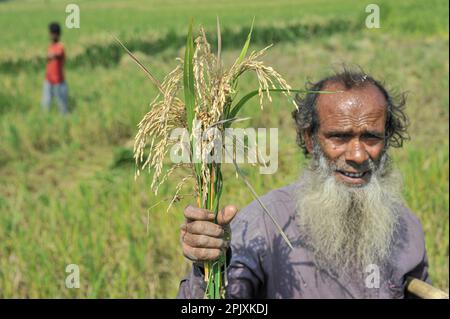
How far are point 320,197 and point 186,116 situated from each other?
1.05 m

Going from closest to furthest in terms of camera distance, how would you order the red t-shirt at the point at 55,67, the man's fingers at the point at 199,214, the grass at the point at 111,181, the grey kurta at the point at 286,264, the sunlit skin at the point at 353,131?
the man's fingers at the point at 199,214
the grey kurta at the point at 286,264
the sunlit skin at the point at 353,131
the grass at the point at 111,181
the red t-shirt at the point at 55,67

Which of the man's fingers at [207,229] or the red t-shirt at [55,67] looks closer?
the man's fingers at [207,229]

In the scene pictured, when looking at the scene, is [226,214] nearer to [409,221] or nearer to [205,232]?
[205,232]

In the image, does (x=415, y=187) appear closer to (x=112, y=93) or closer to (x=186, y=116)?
(x=186, y=116)

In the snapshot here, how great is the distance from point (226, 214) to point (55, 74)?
8.32 m

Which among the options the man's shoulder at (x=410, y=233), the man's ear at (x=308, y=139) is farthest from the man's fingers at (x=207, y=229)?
the man's shoulder at (x=410, y=233)

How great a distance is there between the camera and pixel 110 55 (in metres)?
17.2

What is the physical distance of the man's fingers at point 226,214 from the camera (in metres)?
1.59

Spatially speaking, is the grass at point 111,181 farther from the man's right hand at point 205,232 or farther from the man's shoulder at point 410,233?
the man's shoulder at point 410,233

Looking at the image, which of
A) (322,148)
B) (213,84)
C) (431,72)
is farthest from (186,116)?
(431,72)

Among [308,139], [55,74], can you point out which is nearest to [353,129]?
[308,139]

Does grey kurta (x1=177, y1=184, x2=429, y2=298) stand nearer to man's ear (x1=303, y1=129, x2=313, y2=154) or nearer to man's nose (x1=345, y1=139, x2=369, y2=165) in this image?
man's ear (x1=303, y1=129, x2=313, y2=154)

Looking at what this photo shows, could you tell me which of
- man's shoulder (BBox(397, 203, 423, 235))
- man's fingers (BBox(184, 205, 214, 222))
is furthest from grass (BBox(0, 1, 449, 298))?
man's shoulder (BBox(397, 203, 423, 235))

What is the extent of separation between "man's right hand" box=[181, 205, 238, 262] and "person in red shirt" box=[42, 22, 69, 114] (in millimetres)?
8134
